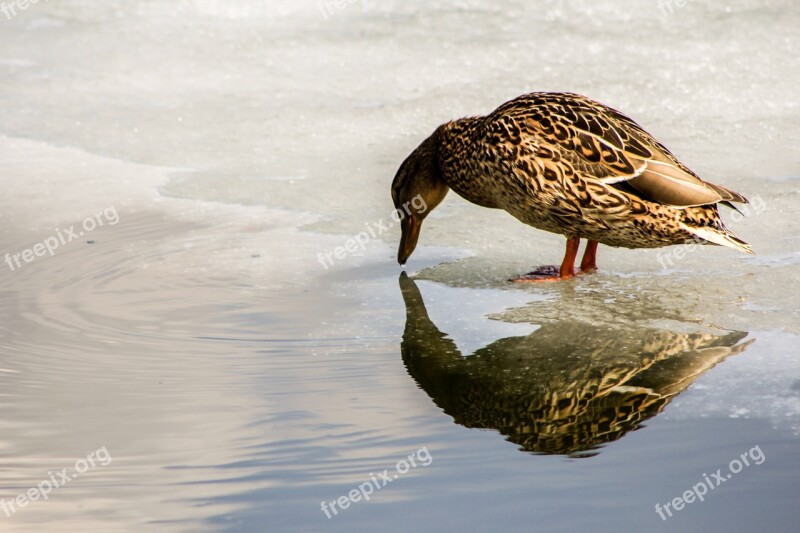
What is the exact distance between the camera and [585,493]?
2.72 metres

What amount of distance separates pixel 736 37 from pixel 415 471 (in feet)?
21.6

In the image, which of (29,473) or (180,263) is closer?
(29,473)

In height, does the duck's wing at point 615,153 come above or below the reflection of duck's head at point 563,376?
above

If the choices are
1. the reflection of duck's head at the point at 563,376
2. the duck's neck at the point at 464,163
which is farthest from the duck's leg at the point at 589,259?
the reflection of duck's head at the point at 563,376

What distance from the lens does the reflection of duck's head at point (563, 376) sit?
3182mm

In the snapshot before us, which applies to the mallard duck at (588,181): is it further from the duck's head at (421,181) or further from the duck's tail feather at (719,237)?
the duck's head at (421,181)

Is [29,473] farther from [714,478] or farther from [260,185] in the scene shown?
[260,185]

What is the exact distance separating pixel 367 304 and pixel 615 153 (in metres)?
1.30

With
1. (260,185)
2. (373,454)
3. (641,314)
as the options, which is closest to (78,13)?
(260,185)

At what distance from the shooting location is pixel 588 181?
4543mm

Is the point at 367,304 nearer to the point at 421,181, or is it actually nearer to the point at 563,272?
the point at 563,272

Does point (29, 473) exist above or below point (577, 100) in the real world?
below

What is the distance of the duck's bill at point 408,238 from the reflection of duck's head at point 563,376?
0.84 meters

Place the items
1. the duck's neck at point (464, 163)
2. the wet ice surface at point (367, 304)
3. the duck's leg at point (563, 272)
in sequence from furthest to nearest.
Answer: the duck's neck at point (464, 163) < the duck's leg at point (563, 272) < the wet ice surface at point (367, 304)
